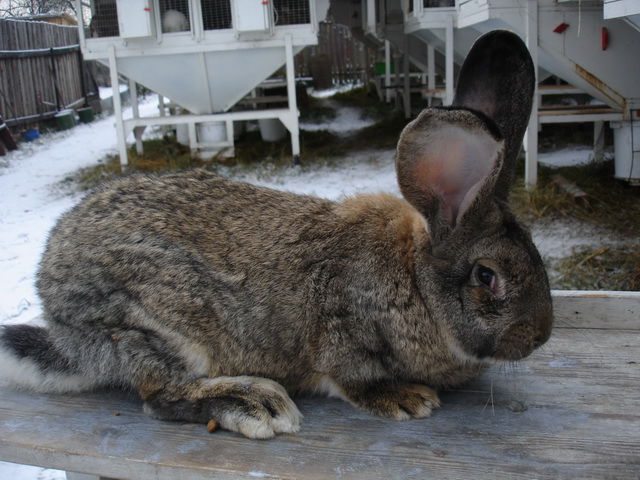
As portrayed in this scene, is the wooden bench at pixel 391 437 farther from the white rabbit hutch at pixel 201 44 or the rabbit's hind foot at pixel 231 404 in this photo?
the white rabbit hutch at pixel 201 44

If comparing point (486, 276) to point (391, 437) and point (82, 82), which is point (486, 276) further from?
point (82, 82)

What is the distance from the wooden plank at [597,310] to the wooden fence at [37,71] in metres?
10.5

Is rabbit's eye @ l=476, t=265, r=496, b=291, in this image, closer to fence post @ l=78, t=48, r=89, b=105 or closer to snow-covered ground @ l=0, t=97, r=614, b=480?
snow-covered ground @ l=0, t=97, r=614, b=480

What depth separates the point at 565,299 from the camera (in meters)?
2.34

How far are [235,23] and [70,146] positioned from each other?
468 cm

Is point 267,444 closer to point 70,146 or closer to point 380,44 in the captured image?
point 70,146

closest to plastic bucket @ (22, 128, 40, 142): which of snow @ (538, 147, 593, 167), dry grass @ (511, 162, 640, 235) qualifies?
snow @ (538, 147, 593, 167)

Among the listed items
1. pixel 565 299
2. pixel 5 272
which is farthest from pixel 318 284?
pixel 5 272

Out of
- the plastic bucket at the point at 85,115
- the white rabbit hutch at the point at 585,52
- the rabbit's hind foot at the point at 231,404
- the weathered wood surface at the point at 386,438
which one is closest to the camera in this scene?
the weathered wood surface at the point at 386,438

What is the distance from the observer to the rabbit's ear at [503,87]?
1691 millimetres

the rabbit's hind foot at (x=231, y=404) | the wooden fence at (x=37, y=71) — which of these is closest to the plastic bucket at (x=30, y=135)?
the wooden fence at (x=37, y=71)

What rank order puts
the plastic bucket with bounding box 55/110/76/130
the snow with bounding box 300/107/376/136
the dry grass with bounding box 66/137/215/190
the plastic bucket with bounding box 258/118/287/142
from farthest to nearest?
the plastic bucket with bounding box 55/110/76/130, the snow with bounding box 300/107/376/136, the plastic bucket with bounding box 258/118/287/142, the dry grass with bounding box 66/137/215/190

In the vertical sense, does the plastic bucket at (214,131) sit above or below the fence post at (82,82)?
below

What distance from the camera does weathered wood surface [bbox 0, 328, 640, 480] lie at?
59.9 inches
